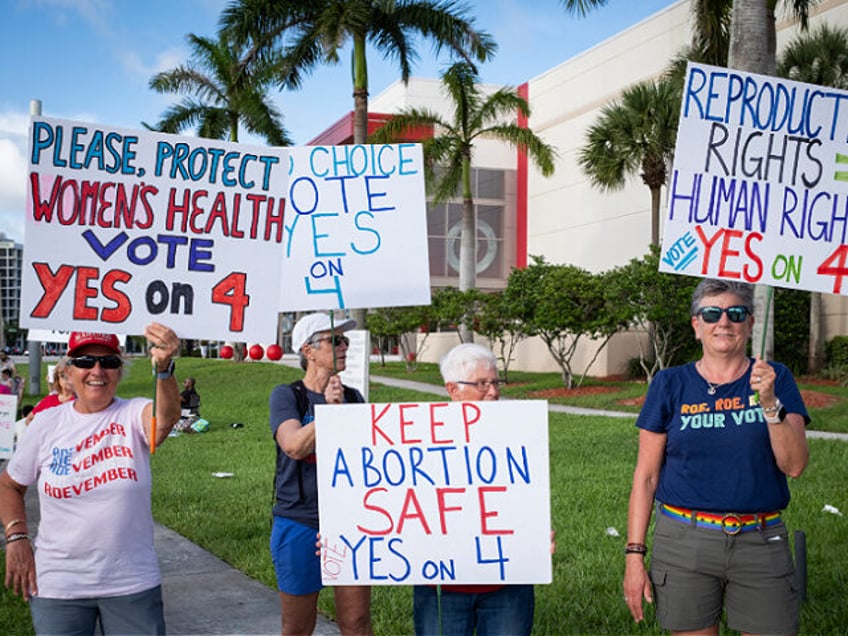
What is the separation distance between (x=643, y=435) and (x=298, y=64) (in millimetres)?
17676

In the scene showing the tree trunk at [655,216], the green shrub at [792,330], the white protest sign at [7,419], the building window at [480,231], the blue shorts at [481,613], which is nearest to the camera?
the blue shorts at [481,613]

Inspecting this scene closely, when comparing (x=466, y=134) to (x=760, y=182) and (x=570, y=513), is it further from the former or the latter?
(x=760, y=182)

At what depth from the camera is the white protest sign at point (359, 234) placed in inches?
145

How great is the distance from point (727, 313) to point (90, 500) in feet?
7.58

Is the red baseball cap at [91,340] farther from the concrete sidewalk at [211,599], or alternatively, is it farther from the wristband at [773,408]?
the concrete sidewalk at [211,599]

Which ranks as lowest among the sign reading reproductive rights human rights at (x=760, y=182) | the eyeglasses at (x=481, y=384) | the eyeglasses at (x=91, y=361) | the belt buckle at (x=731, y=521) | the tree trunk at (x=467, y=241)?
the belt buckle at (x=731, y=521)

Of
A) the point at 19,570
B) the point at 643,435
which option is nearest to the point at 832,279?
the point at 643,435

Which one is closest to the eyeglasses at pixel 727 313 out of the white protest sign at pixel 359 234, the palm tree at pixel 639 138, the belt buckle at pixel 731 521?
the belt buckle at pixel 731 521

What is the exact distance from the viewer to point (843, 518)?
728cm

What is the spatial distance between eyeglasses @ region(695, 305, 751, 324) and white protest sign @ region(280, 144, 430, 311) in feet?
3.67

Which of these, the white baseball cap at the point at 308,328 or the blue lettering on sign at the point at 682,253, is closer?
the blue lettering on sign at the point at 682,253

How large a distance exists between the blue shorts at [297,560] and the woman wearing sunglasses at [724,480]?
3.98 ft

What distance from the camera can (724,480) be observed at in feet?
10.0

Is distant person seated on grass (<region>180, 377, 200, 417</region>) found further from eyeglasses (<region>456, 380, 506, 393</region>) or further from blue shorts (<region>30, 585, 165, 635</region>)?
eyeglasses (<region>456, 380, 506, 393</region>)
